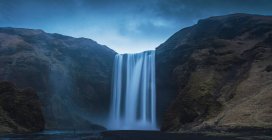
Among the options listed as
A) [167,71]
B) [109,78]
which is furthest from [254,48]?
[109,78]

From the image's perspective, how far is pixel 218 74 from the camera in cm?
10881

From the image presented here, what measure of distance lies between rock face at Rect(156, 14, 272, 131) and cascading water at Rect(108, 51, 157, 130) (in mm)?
3916

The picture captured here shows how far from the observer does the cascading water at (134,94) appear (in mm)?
132500

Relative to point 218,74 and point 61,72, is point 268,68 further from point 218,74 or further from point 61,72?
point 61,72

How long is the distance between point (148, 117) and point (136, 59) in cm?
2656

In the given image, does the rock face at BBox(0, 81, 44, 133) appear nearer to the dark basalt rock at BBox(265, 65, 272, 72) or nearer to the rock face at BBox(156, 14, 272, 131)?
the rock face at BBox(156, 14, 272, 131)

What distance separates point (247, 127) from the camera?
222ft

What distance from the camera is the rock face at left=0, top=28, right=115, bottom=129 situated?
424 ft

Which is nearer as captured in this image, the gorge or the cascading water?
the gorge

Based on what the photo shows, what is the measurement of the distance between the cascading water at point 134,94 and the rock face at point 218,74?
154 inches

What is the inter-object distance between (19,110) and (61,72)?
→ 53.2 metres

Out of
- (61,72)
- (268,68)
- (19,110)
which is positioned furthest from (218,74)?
(61,72)

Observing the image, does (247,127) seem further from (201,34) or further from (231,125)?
(201,34)

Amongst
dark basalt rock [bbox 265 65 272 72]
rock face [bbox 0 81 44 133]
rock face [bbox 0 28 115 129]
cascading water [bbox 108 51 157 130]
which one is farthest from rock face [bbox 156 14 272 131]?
rock face [bbox 0 81 44 133]
